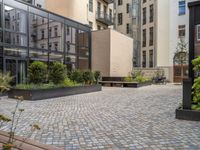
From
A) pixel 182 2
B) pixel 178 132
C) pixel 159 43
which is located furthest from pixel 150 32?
pixel 178 132

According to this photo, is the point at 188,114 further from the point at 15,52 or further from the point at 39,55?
the point at 39,55

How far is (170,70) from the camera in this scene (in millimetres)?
31281

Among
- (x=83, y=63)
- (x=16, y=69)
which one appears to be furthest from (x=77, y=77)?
(x=83, y=63)

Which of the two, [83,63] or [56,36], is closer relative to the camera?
[56,36]

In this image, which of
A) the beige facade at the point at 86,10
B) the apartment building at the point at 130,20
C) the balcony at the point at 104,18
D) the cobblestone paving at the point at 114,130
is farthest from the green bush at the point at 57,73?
the apartment building at the point at 130,20

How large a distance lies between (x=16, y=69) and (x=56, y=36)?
196 inches

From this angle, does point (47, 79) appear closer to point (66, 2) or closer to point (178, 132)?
point (178, 132)

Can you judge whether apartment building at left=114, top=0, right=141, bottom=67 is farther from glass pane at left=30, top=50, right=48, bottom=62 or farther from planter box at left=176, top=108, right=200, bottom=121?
planter box at left=176, top=108, right=200, bottom=121

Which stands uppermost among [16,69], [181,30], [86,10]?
[86,10]

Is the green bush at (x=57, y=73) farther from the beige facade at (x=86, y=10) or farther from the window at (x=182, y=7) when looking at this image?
the window at (x=182, y=7)

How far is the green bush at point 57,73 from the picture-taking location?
13.7 meters

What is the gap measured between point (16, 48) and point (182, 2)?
24028 millimetres

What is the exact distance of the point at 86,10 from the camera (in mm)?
26188

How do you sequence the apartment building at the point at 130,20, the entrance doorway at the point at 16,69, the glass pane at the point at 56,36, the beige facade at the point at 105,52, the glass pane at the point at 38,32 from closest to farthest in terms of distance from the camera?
the entrance doorway at the point at 16,69 → the glass pane at the point at 38,32 → the glass pane at the point at 56,36 → the beige facade at the point at 105,52 → the apartment building at the point at 130,20
